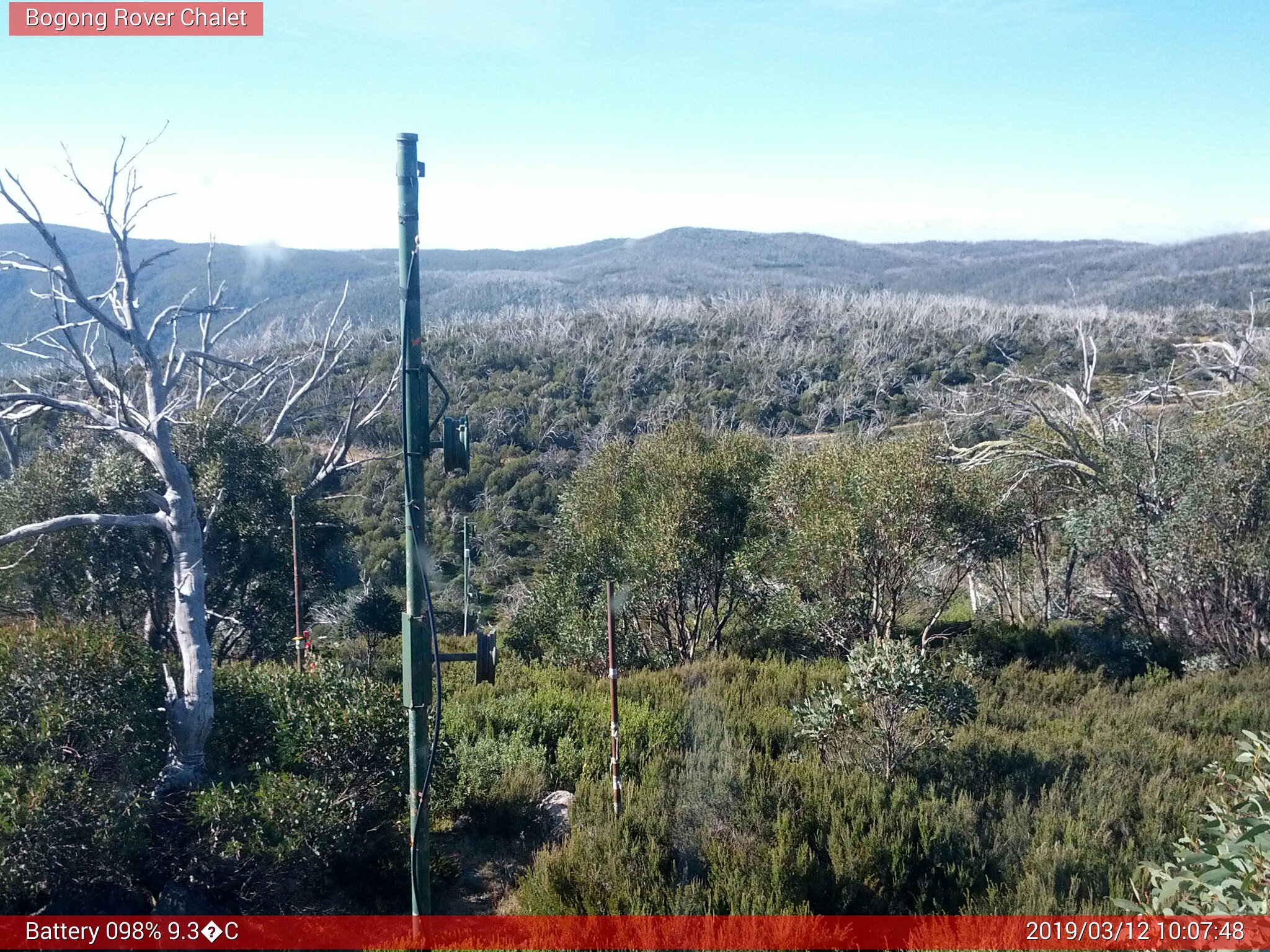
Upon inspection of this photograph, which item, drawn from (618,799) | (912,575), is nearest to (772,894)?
(618,799)

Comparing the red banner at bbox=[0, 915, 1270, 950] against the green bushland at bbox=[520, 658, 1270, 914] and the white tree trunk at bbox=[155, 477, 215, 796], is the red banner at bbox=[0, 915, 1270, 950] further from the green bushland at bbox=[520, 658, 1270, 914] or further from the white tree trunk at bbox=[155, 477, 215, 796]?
the white tree trunk at bbox=[155, 477, 215, 796]

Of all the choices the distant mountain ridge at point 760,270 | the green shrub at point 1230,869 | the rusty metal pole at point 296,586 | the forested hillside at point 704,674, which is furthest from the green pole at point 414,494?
the distant mountain ridge at point 760,270

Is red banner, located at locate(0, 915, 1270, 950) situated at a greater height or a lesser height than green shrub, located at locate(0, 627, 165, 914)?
lesser

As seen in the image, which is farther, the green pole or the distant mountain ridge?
the distant mountain ridge

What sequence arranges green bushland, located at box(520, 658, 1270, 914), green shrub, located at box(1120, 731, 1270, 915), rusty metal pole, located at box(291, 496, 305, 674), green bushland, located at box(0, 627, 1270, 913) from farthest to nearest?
1. rusty metal pole, located at box(291, 496, 305, 674)
2. green bushland, located at box(520, 658, 1270, 914)
3. green bushland, located at box(0, 627, 1270, 913)
4. green shrub, located at box(1120, 731, 1270, 915)

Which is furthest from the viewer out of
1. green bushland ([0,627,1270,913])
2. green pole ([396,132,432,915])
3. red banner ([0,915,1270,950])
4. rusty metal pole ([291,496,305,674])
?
rusty metal pole ([291,496,305,674])

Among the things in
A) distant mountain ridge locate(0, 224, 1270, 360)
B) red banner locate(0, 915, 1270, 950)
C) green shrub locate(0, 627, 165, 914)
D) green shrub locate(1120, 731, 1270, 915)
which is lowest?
red banner locate(0, 915, 1270, 950)

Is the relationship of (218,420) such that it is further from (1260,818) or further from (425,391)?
(1260,818)

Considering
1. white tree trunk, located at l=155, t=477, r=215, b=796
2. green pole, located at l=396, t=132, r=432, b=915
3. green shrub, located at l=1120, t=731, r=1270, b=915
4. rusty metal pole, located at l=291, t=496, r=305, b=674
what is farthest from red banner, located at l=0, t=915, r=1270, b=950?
rusty metal pole, located at l=291, t=496, r=305, b=674
